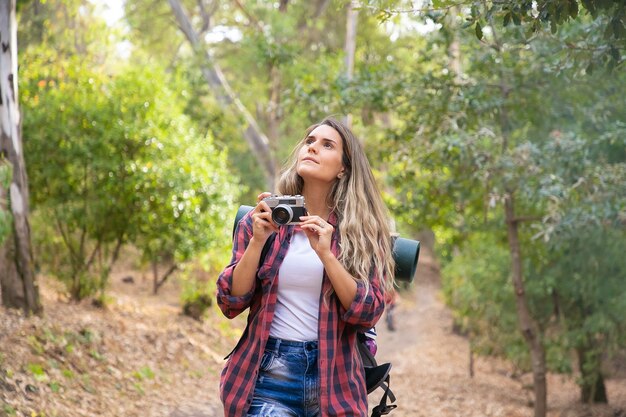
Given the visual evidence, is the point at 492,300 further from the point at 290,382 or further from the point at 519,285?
the point at 290,382

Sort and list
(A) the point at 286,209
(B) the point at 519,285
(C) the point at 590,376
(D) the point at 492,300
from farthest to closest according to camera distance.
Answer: (D) the point at 492,300 → (C) the point at 590,376 → (B) the point at 519,285 → (A) the point at 286,209

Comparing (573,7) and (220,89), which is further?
(220,89)

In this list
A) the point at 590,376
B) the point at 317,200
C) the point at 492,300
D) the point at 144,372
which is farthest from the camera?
the point at 492,300

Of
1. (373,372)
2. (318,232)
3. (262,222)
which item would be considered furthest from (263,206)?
(373,372)

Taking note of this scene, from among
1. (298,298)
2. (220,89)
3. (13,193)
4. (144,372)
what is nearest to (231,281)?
(298,298)

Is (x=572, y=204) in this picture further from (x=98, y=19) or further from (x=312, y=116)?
(x=98, y=19)

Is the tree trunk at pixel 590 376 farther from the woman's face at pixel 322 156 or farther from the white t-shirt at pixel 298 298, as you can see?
the white t-shirt at pixel 298 298

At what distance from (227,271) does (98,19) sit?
1656 cm

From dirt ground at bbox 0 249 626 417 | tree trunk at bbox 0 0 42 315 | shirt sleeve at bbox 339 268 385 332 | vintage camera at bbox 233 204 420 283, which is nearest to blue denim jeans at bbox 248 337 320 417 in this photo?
shirt sleeve at bbox 339 268 385 332

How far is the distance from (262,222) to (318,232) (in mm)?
218

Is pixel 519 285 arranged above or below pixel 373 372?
below

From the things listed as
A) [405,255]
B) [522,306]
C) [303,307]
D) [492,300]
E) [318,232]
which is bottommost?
[492,300]

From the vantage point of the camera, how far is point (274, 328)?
10.6 feet

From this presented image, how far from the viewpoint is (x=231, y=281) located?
324cm
